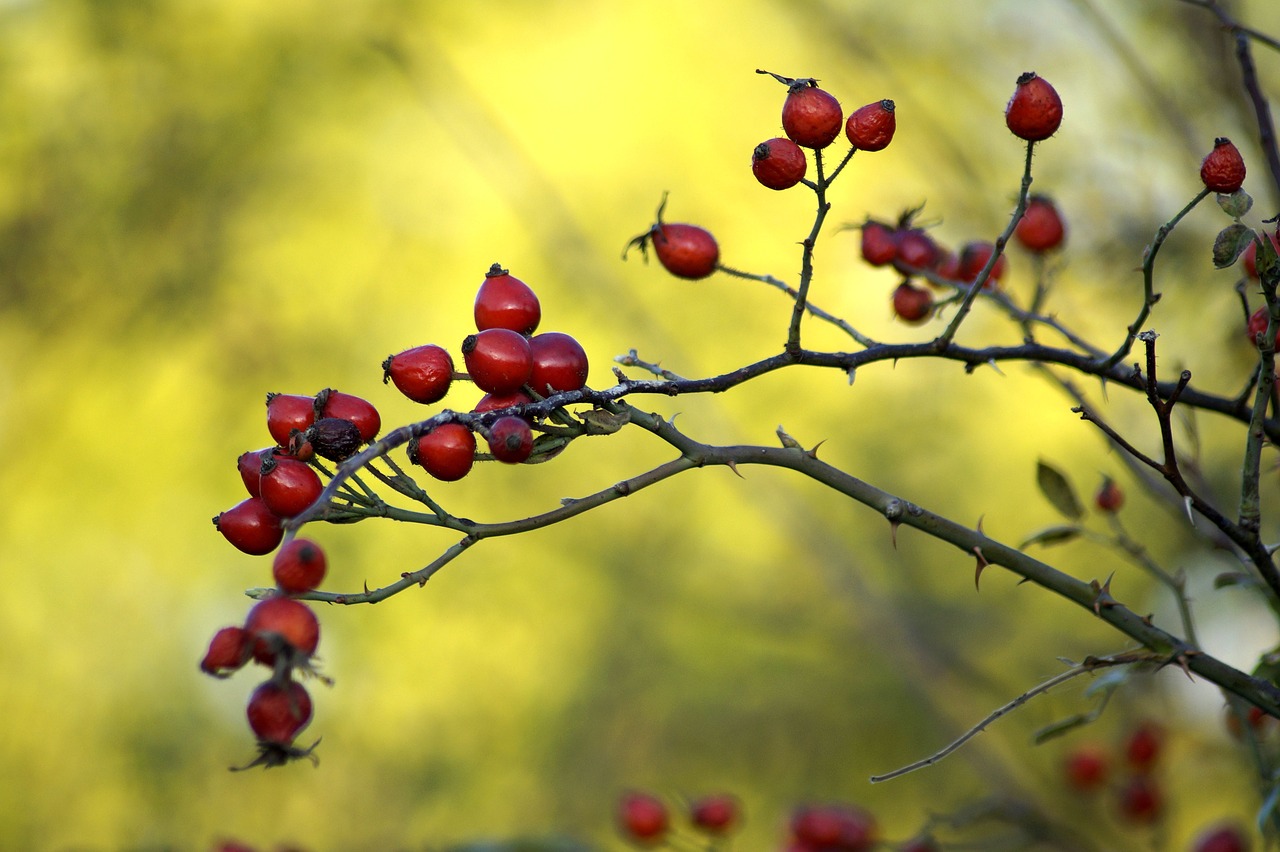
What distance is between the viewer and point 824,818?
6.86 feet

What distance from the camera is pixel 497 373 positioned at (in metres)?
1.03

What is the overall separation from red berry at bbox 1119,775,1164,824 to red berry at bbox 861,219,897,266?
141 centimetres

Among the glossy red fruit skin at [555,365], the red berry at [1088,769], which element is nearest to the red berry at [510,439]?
the glossy red fruit skin at [555,365]

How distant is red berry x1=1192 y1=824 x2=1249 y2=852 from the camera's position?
74.5 inches

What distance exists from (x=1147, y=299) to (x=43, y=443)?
Answer: 14.6 ft

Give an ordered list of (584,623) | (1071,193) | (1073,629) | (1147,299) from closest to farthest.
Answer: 1. (1147,299)
2. (1071,193)
3. (1073,629)
4. (584,623)

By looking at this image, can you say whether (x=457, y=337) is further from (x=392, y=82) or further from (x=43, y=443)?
(x=43, y=443)

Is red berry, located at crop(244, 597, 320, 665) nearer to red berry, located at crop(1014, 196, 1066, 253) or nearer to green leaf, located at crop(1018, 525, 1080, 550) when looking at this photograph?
green leaf, located at crop(1018, 525, 1080, 550)

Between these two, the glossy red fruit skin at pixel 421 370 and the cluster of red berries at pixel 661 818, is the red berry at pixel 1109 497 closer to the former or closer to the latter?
the glossy red fruit skin at pixel 421 370

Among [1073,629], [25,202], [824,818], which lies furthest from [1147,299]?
[25,202]

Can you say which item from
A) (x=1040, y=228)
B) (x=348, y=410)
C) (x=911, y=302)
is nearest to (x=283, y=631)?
(x=348, y=410)

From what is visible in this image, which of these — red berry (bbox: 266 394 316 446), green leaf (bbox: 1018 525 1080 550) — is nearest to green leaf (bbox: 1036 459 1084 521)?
green leaf (bbox: 1018 525 1080 550)

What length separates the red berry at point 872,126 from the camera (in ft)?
3.88

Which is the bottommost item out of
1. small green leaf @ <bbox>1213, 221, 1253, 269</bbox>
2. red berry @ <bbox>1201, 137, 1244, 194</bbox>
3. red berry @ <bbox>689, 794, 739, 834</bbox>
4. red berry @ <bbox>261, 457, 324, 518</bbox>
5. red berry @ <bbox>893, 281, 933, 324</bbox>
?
red berry @ <bbox>261, 457, 324, 518</bbox>
